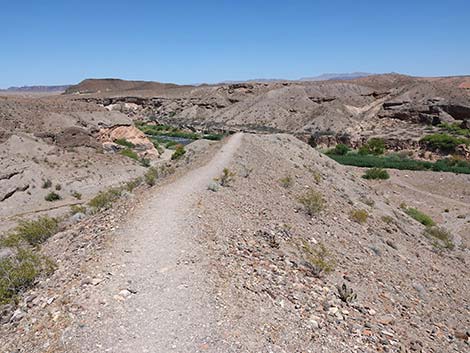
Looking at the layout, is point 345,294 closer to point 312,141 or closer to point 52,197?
point 52,197

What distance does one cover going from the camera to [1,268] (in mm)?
9375

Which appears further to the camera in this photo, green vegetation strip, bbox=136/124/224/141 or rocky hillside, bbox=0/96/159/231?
green vegetation strip, bbox=136/124/224/141

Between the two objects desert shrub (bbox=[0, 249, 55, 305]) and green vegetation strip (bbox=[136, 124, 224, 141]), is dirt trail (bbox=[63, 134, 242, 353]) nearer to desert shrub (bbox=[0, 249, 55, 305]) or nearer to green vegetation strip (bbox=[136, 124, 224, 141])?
desert shrub (bbox=[0, 249, 55, 305])

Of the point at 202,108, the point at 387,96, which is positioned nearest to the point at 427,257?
the point at 387,96

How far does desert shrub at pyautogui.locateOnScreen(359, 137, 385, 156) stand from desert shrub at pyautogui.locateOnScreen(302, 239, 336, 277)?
42.9 metres

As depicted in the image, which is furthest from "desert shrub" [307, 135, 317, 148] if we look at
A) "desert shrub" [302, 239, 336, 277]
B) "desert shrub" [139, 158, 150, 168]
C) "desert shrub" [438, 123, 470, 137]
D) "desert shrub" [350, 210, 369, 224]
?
"desert shrub" [302, 239, 336, 277]

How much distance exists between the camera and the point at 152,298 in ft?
25.5

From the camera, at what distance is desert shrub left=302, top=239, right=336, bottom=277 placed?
1075 centimetres

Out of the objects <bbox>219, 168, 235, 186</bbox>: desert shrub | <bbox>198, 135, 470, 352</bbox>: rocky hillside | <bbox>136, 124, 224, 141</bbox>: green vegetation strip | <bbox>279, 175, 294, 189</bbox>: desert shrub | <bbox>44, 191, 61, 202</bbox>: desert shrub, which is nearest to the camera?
<bbox>198, 135, 470, 352</bbox>: rocky hillside

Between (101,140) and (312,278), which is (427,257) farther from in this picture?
(101,140)

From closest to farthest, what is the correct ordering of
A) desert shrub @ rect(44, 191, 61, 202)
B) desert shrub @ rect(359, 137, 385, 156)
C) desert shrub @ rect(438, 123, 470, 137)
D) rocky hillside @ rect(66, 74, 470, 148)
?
Result: desert shrub @ rect(44, 191, 61, 202) < desert shrub @ rect(359, 137, 385, 156) < desert shrub @ rect(438, 123, 470, 137) < rocky hillside @ rect(66, 74, 470, 148)

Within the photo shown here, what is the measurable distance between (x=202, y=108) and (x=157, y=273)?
3713 inches

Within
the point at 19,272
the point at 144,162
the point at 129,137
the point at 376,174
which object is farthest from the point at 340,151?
the point at 19,272

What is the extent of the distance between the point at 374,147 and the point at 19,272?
50.9m
